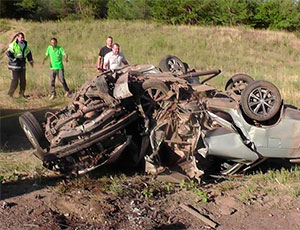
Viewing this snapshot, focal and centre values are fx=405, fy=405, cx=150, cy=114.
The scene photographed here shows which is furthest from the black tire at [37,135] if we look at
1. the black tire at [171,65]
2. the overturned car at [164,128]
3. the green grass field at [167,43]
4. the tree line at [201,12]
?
the tree line at [201,12]

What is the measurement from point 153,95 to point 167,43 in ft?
67.4

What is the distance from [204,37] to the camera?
28.1 meters

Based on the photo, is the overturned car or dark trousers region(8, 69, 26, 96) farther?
dark trousers region(8, 69, 26, 96)

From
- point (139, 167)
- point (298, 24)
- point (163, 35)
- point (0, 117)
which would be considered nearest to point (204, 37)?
point (163, 35)

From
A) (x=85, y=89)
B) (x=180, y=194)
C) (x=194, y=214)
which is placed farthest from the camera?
(x=85, y=89)

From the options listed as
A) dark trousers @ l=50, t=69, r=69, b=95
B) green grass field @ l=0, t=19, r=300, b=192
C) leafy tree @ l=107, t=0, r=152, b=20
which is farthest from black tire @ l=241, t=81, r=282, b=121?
leafy tree @ l=107, t=0, r=152, b=20

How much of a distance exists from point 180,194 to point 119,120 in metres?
1.23

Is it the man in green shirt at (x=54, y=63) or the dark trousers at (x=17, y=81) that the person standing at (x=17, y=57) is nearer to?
the dark trousers at (x=17, y=81)

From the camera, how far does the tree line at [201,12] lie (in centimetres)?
3662

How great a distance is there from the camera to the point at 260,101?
5.53 metres

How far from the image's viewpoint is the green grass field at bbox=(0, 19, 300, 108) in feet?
69.5

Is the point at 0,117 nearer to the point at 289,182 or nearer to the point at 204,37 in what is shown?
the point at 289,182

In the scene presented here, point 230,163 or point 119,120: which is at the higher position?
point 119,120

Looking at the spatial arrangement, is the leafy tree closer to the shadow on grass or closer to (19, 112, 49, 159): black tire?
the shadow on grass
